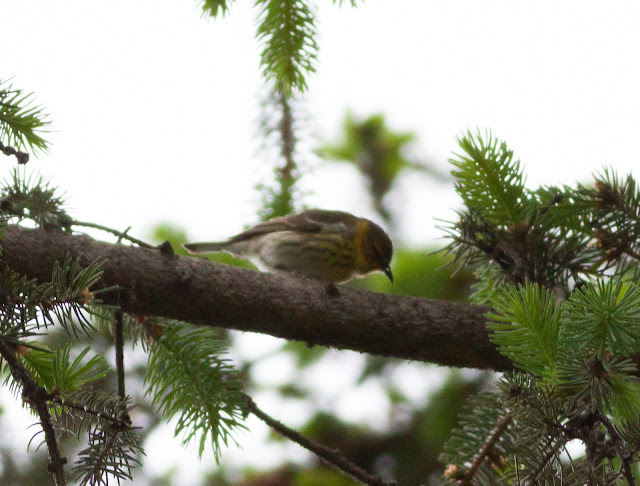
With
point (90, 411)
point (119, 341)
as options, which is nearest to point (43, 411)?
point (90, 411)

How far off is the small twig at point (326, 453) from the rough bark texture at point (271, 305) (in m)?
0.37

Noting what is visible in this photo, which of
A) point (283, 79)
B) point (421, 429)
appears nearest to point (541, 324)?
point (283, 79)

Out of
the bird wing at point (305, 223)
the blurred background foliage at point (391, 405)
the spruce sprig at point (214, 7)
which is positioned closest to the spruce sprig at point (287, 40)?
the spruce sprig at point (214, 7)

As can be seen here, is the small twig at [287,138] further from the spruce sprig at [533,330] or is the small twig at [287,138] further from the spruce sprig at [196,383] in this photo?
the spruce sprig at [533,330]

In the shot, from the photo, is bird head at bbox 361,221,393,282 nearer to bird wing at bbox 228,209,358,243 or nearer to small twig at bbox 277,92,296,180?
bird wing at bbox 228,209,358,243

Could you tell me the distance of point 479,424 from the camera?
2.39 meters

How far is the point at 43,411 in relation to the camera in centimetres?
157

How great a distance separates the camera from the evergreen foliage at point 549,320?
1486 millimetres

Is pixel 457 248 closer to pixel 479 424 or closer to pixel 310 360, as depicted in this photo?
pixel 479 424

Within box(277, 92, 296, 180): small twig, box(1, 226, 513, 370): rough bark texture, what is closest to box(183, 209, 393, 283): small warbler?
box(277, 92, 296, 180): small twig

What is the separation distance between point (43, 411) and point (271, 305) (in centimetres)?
100

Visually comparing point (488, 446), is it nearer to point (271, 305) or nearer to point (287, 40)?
point (271, 305)

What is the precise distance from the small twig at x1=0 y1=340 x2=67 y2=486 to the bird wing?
2.26 metres

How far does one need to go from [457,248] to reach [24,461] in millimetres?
3223
